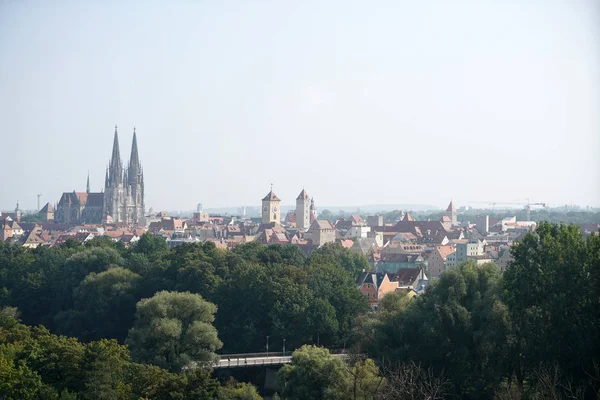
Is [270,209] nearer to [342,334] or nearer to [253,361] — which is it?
[342,334]

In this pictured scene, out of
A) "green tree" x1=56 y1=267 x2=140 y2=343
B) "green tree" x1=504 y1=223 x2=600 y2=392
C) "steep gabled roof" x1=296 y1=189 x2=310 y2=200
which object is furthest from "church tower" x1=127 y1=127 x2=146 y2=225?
"green tree" x1=504 y1=223 x2=600 y2=392

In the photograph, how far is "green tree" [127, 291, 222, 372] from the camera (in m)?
40.1

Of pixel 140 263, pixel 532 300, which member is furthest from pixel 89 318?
pixel 532 300

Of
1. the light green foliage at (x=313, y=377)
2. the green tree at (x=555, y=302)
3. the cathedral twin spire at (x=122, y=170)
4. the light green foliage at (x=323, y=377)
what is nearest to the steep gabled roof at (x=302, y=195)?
the cathedral twin spire at (x=122, y=170)

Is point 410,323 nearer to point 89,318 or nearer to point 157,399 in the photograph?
point 157,399

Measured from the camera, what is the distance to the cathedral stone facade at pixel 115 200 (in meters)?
158

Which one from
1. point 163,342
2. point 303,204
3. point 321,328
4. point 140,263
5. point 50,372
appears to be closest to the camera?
point 50,372

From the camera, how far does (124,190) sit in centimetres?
16050

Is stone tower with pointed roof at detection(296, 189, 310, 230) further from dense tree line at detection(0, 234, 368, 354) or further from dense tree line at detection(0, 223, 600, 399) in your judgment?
dense tree line at detection(0, 223, 600, 399)

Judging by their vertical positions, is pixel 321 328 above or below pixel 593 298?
below

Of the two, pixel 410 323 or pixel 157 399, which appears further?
pixel 410 323

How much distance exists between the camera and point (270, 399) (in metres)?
39.0

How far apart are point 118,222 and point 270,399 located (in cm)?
12055

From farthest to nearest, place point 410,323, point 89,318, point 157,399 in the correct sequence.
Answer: point 89,318, point 410,323, point 157,399
